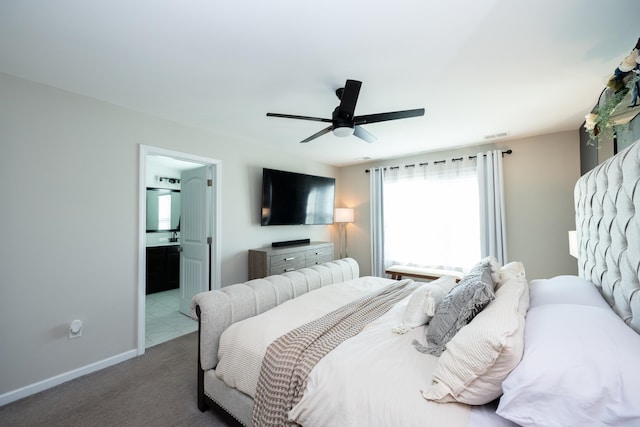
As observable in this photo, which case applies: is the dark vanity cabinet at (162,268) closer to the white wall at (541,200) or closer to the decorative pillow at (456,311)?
the decorative pillow at (456,311)

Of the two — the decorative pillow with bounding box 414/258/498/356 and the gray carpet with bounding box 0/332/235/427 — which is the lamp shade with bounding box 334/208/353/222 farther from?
the decorative pillow with bounding box 414/258/498/356

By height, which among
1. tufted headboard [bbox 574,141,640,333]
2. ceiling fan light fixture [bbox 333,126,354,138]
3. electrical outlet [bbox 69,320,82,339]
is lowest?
electrical outlet [bbox 69,320,82,339]

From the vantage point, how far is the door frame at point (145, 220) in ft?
8.61

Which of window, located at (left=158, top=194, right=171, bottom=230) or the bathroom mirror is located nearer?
the bathroom mirror

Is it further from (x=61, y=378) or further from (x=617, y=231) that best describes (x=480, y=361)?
(x=61, y=378)

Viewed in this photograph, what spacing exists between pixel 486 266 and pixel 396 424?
113 centimetres

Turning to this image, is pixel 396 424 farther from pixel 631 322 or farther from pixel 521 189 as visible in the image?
pixel 521 189

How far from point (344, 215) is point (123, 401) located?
390cm

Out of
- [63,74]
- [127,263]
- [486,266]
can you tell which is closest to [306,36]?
[486,266]

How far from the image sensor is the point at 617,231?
1.17 m

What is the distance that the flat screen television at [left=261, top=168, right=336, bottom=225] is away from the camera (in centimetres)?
375

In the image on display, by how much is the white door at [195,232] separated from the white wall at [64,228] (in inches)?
27.3

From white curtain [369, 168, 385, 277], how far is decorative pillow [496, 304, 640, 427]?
12.5ft

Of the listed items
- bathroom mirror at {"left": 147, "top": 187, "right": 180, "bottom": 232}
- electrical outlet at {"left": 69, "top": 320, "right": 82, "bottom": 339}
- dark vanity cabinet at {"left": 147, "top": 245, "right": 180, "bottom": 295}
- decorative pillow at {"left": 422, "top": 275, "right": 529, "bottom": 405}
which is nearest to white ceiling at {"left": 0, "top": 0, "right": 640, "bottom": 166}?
decorative pillow at {"left": 422, "top": 275, "right": 529, "bottom": 405}
